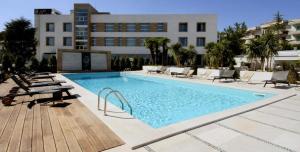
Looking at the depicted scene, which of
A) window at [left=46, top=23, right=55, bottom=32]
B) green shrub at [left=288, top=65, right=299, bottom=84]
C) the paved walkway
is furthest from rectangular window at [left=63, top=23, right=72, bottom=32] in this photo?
the paved walkway

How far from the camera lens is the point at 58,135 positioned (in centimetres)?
423

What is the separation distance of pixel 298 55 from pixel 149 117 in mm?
32863

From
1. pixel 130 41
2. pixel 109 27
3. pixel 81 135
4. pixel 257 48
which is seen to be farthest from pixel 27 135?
pixel 109 27

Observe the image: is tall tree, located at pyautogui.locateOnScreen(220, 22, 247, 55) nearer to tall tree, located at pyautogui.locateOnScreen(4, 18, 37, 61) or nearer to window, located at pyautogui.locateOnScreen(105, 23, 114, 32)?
window, located at pyautogui.locateOnScreen(105, 23, 114, 32)

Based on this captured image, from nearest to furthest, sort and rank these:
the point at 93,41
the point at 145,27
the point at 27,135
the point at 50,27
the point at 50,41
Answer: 1. the point at 27,135
2. the point at 145,27
3. the point at 93,41
4. the point at 50,27
5. the point at 50,41

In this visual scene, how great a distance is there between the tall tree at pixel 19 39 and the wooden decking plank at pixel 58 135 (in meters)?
32.6

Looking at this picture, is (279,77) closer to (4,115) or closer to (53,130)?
(53,130)

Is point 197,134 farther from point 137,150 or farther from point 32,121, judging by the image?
point 32,121

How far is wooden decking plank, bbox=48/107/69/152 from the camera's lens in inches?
143

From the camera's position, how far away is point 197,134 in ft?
14.7

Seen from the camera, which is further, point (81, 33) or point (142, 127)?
point (81, 33)

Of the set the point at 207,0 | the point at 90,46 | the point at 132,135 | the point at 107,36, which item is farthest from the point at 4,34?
the point at 132,135

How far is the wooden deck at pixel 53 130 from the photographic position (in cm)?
374

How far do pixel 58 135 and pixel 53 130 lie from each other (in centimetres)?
37
